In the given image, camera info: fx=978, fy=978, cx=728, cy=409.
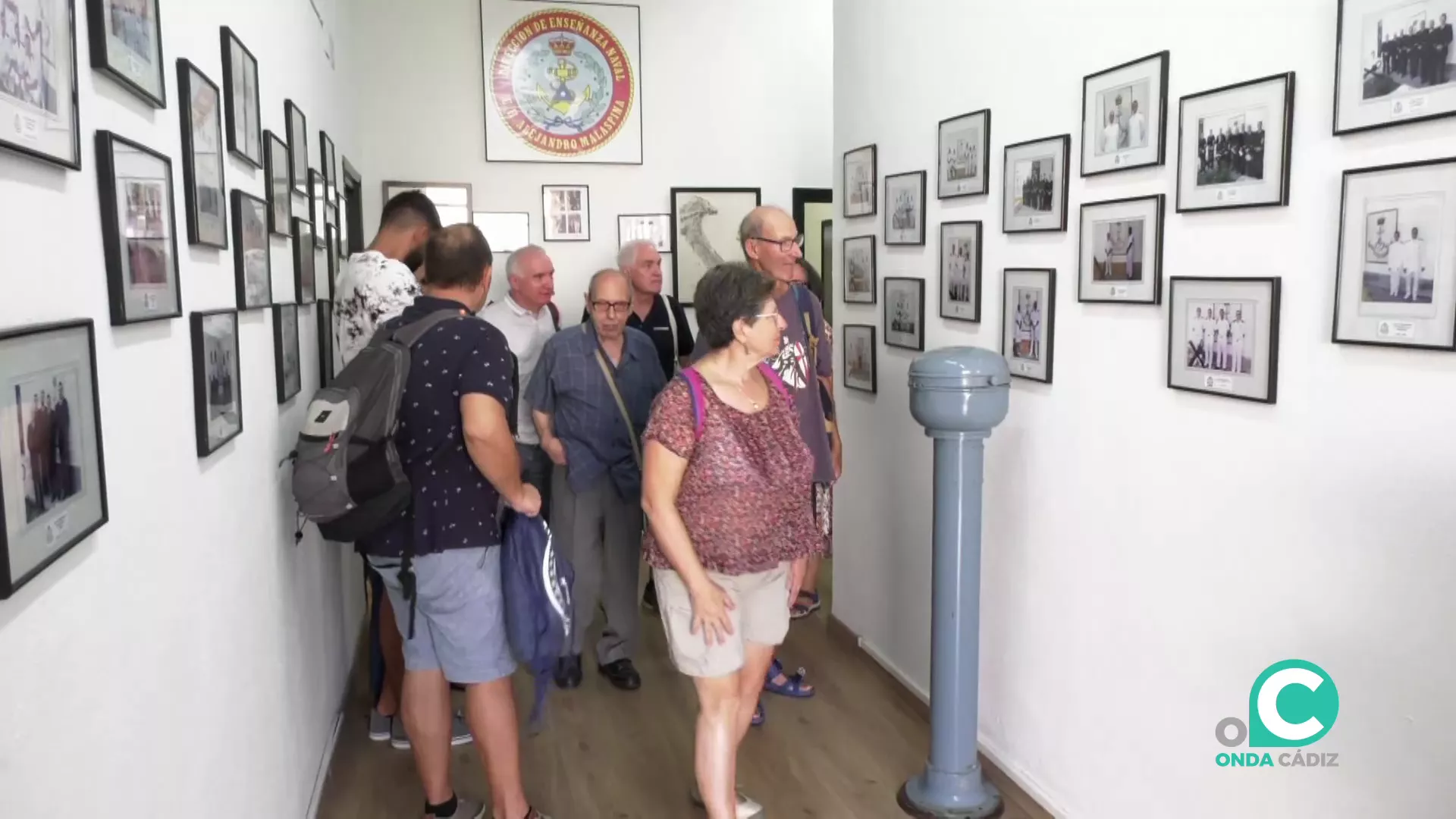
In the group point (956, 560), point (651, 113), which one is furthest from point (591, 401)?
point (651, 113)

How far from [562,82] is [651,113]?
50 centimetres

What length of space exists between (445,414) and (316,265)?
1338mm

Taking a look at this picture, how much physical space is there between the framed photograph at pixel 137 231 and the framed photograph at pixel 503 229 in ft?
11.9

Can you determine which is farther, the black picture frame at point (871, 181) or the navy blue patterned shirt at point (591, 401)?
the black picture frame at point (871, 181)

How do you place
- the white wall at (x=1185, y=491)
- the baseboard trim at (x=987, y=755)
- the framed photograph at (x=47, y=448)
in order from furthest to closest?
1. the baseboard trim at (x=987, y=755)
2. the white wall at (x=1185, y=491)
3. the framed photograph at (x=47, y=448)

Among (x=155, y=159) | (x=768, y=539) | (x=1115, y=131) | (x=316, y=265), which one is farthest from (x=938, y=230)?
(x=155, y=159)

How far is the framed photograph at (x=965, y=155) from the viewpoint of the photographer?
9.29 feet

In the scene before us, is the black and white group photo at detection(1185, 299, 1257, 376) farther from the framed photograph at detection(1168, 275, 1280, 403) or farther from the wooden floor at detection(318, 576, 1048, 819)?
the wooden floor at detection(318, 576, 1048, 819)

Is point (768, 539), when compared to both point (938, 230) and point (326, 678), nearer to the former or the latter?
point (938, 230)

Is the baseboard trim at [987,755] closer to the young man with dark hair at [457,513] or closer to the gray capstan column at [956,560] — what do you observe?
the gray capstan column at [956,560]

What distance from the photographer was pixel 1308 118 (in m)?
1.80

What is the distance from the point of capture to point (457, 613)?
2.36m

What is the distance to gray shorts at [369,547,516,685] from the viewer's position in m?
2.32

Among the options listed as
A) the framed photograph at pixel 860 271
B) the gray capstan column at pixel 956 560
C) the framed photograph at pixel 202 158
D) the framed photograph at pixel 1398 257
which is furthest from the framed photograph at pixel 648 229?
the framed photograph at pixel 1398 257
